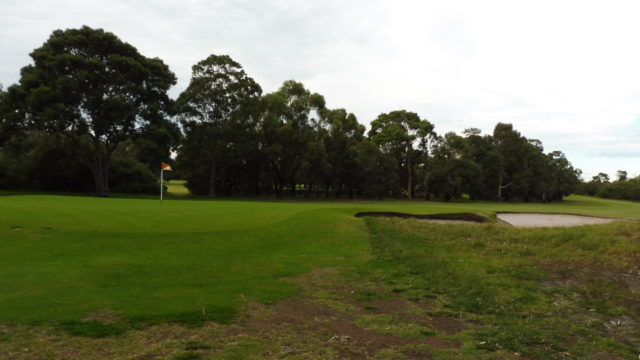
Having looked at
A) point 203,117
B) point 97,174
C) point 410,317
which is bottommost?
point 410,317

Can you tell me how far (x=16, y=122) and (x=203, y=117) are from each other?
2003cm

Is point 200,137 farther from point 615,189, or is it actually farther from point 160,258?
point 615,189

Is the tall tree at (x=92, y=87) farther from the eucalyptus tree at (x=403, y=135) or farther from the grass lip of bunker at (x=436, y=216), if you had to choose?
the eucalyptus tree at (x=403, y=135)

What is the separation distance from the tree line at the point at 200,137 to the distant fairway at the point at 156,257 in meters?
25.4

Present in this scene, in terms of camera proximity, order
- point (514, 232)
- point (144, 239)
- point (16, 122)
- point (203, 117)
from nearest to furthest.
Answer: point (144, 239), point (514, 232), point (16, 122), point (203, 117)

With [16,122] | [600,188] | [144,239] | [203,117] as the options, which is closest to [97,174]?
[16,122]

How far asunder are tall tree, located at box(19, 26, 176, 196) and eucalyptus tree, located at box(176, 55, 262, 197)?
16.9 feet

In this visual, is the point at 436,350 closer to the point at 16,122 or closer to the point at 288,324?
the point at 288,324

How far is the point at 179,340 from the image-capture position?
6.41m

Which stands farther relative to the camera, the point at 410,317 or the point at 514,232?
the point at 514,232

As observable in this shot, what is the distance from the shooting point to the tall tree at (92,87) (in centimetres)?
3897

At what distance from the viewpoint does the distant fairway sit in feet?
26.6

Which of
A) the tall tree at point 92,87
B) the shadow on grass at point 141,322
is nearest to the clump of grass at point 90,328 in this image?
the shadow on grass at point 141,322

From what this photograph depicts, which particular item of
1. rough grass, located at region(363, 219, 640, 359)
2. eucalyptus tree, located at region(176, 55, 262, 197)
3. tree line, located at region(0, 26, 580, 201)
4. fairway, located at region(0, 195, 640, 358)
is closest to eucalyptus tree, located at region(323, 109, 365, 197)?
tree line, located at region(0, 26, 580, 201)
